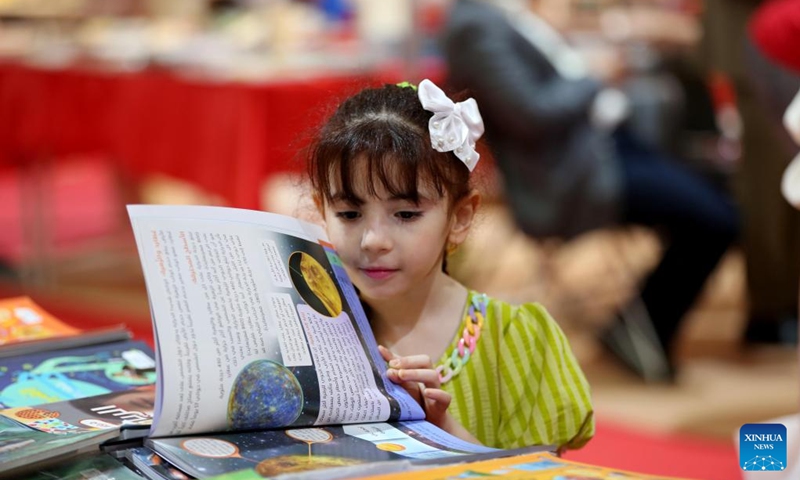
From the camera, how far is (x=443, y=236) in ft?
3.32

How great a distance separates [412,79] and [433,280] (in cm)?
115

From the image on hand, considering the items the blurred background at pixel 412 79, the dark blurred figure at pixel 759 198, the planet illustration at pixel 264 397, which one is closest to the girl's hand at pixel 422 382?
the planet illustration at pixel 264 397

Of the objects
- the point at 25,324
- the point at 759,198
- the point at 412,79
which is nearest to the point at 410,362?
the point at 25,324

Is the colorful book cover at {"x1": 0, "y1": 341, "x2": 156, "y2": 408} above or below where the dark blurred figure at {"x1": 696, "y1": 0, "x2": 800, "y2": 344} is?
below

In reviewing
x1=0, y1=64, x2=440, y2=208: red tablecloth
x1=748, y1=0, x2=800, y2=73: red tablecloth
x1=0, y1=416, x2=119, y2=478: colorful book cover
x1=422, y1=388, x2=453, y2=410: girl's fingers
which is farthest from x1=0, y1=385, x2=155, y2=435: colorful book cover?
x1=0, y1=64, x2=440, y2=208: red tablecloth

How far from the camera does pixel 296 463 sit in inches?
30.5

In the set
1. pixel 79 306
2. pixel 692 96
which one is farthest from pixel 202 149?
pixel 692 96

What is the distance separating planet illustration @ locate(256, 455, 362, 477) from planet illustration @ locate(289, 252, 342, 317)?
0.54 ft

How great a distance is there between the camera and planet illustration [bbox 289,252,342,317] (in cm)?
92

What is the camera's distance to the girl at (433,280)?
96cm

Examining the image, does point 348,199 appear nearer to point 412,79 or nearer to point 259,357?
point 259,357

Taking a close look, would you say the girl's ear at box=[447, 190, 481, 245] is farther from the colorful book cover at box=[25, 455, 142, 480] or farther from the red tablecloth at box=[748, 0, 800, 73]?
the red tablecloth at box=[748, 0, 800, 73]

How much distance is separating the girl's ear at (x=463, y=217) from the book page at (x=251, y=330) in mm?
148

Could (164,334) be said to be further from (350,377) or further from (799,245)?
(799,245)
